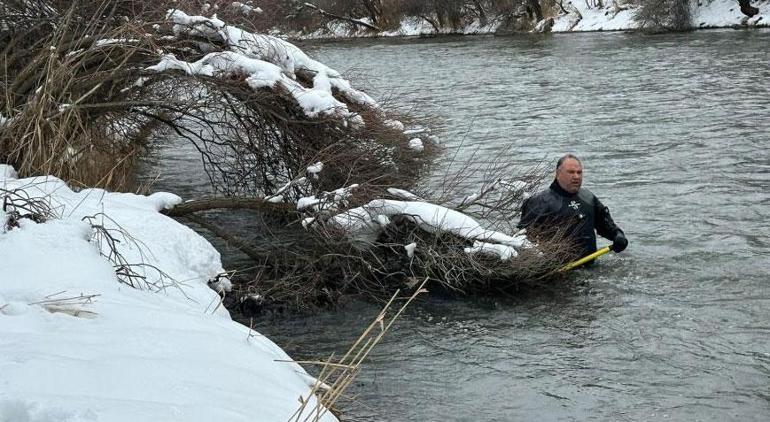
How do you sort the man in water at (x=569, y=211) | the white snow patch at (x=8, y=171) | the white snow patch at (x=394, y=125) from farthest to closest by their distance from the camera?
the white snow patch at (x=394, y=125) < the man in water at (x=569, y=211) < the white snow patch at (x=8, y=171)

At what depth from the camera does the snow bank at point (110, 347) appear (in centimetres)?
322

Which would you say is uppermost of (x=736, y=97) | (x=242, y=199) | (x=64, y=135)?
(x=64, y=135)

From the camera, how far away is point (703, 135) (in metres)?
16.5

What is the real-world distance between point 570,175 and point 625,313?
67.3 inches

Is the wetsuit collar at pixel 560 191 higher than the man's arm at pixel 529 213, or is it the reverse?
the wetsuit collar at pixel 560 191

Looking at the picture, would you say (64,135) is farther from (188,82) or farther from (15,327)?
(15,327)

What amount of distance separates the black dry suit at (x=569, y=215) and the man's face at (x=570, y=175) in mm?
65

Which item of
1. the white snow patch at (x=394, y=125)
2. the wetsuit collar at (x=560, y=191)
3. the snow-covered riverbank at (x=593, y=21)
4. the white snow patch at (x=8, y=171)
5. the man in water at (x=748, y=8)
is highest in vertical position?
the white snow patch at (x=8, y=171)

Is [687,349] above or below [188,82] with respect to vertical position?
below

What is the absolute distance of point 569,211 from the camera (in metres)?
9.45

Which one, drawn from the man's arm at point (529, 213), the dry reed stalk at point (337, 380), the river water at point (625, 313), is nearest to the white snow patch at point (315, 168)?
the river water at point (625, 313)

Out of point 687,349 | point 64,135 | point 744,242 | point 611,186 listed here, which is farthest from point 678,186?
point 64,135

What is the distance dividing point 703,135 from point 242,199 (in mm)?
9881

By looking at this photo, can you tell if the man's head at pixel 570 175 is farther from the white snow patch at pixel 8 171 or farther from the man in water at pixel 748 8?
the man in water at pixel 748 8
